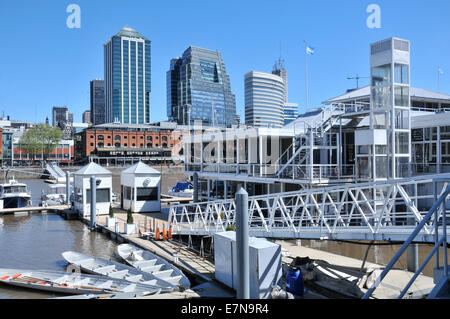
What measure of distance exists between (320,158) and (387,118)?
4686 millimetres

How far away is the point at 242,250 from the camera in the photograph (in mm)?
8750

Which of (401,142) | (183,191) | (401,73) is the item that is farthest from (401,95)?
(183,191)

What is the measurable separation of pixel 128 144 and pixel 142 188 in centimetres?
9073

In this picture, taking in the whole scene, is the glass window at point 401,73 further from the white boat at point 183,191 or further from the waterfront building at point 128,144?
the waterfront building at point 128,144

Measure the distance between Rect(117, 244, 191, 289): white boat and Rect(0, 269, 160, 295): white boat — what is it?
126cm

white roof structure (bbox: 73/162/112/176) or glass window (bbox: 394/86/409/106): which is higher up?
glass window (bbox: 394/86/409/106)

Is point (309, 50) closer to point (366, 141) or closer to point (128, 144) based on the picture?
point (366, 141)

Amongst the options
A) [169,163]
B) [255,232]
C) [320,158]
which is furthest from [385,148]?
[169,163]

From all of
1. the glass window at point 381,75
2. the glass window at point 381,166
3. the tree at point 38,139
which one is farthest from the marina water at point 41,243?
the tree at point 38,139

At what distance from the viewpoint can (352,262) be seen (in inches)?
634

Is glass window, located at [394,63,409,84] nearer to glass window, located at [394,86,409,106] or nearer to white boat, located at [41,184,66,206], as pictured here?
glass window, located at [394,86,409,106]

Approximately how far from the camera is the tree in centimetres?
10406

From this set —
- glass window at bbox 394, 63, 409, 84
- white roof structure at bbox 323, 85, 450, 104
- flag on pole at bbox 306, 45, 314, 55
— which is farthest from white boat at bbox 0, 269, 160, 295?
flag on pole at bbox 306, 45, 314, 55
